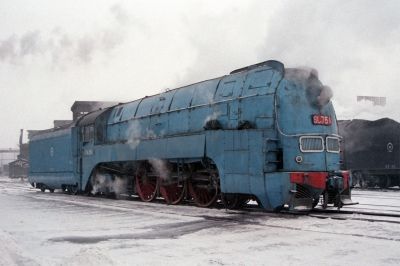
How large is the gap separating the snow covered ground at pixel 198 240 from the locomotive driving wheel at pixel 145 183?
171 inches

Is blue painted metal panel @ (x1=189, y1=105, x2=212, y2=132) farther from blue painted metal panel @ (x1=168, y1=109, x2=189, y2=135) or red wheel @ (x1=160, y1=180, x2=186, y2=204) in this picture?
red wheel @ (x1=160, y1=180, x2=186, y2=204)

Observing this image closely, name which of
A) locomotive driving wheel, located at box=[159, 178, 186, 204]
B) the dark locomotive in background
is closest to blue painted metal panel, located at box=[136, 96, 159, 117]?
locomotive driving wheel, located at box=[159, 178, 186, 204]

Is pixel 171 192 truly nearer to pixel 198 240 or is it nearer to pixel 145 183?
pixel 145 183

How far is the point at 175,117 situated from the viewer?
14.7 meters

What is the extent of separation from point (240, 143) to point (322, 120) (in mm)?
2099

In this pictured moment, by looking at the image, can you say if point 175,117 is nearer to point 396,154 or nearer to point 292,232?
point 292,232

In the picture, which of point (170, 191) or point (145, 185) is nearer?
point (170, 191)

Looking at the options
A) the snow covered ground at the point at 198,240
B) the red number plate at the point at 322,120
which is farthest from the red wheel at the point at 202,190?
the red number plate at the point at 322,120

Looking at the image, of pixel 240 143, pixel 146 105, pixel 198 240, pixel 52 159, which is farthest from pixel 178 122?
pixel 52 159

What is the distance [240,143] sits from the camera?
451 inches

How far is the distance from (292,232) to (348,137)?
60.9 ft

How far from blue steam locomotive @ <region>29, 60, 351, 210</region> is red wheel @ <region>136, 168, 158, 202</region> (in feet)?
0.11

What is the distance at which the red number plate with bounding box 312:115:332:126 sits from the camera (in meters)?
11.5

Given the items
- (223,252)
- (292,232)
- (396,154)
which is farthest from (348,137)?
(223,252)
